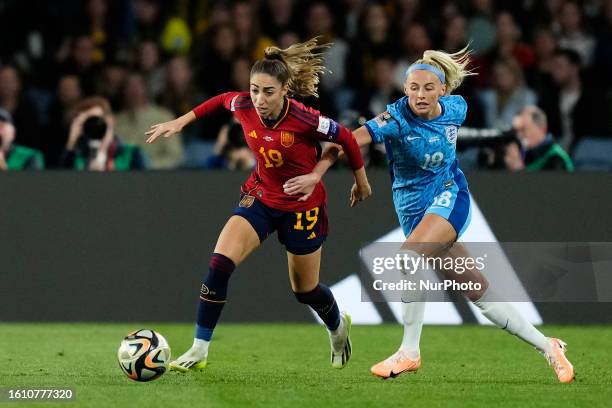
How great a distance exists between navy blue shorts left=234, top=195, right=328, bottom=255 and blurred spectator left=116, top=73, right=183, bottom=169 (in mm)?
5166

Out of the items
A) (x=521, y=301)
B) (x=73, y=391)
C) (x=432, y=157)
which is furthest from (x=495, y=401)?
(x=521, y=301)

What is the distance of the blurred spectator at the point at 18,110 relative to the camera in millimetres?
13422

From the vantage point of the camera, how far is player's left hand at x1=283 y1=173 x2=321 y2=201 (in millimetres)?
7969

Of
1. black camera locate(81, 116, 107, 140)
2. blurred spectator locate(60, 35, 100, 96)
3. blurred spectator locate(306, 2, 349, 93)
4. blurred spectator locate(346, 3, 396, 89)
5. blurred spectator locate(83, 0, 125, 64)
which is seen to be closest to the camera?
black camera locate(81, 116, 107, 140)

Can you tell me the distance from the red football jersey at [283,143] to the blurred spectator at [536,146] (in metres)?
4.15

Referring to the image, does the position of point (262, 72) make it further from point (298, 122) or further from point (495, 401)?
point (495, 401)

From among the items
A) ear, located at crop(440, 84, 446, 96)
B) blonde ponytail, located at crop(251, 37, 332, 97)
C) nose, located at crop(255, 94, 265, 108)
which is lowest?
nose, located at crop(255, 94, 265, 108)

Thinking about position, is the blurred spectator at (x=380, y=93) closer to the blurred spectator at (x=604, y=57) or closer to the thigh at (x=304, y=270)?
the blurred spectator at (x=604, y=57)

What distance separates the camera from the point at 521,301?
11125 mm

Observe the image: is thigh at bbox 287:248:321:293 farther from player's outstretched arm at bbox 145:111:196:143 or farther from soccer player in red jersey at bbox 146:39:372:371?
player's outstretched arm at bbox 145:111:196:143

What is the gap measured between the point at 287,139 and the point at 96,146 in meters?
4.19

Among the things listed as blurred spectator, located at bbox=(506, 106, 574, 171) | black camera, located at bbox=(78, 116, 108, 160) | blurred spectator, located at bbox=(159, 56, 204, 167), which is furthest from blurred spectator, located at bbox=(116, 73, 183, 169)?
blurred spectator, located at bbox=(506, 106, 574, 171)

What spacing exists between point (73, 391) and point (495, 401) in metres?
2.39

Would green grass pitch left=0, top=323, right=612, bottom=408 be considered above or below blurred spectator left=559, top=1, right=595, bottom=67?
below
